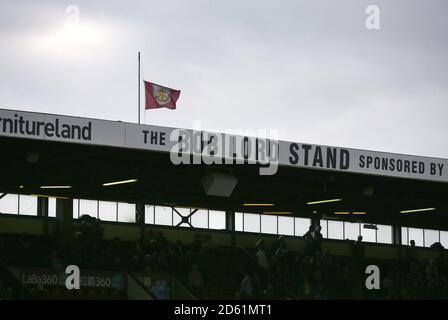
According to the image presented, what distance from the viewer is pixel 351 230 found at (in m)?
45.1

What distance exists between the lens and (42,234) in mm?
35250

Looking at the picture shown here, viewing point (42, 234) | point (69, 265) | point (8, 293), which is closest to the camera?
point (8, 293)

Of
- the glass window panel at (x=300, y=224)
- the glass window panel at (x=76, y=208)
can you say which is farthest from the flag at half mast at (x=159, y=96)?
the glass window panel at (x=300, y=224)

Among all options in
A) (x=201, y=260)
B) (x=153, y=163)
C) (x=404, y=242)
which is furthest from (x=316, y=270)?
(x=404, y=242)

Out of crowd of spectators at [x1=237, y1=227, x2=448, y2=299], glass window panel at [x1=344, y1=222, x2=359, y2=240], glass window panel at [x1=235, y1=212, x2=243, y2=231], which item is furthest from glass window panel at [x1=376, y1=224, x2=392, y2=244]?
crowd of spectators at [x1=237, y1=227, x2=448, y2=299]

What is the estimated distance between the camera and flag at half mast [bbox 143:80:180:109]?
1287 inches

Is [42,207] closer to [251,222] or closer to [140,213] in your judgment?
[140,213]

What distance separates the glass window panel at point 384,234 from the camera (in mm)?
45031

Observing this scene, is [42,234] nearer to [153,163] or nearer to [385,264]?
[153,163]

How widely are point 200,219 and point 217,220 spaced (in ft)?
2.31

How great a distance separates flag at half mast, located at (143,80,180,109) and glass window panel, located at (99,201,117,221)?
7048 mm

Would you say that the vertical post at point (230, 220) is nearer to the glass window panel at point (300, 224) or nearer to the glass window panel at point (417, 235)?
the glass window panel at point (300, 224)

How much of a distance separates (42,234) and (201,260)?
19.8 feet

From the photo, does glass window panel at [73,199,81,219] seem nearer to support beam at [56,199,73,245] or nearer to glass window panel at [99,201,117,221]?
glass window panel at [99,201,117,221]
